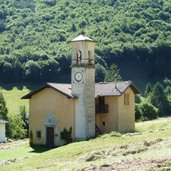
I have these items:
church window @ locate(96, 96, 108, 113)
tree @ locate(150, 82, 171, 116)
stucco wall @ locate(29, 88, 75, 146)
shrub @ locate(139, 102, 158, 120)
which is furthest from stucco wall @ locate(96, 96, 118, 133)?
tree @ locate(150, 82, 171, 116)

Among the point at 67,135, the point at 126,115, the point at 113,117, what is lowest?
the point at 67,135

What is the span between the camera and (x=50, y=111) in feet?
165

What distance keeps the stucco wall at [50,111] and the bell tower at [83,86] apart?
2.71 ft

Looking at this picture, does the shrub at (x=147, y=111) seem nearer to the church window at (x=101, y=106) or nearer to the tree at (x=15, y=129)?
the tree at (x=15, y=129)

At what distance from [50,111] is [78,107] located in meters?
3.17

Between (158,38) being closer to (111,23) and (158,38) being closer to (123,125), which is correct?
(111,23)

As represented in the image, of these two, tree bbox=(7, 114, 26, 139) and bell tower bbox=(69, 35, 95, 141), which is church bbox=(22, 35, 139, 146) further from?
tree bbox=(7, 114, 26, 139)

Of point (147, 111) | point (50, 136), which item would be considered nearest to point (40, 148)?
point (50, 136)

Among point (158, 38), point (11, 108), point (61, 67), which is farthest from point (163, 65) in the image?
point (11, 108)

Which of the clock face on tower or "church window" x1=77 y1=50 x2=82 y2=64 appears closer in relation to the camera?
the clock face on tower

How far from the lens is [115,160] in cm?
2658

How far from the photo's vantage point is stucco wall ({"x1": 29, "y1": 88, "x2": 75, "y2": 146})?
49125mm

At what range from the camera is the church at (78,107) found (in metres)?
49.1

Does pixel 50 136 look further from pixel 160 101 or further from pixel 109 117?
pixel 160 101
